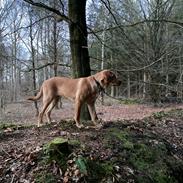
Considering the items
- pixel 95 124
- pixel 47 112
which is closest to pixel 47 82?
pixel 47 112

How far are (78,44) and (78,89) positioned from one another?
2.53m

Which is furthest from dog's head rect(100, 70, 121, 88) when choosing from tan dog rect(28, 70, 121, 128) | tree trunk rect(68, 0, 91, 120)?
tree trunk rect(68, 0, 91, 120)

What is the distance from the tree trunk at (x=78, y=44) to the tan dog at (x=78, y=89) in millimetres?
1731

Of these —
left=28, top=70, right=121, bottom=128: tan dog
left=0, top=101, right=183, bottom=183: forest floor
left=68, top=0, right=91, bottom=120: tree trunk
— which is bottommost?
left=0, top=101, right=183, bottom=183: forest floor

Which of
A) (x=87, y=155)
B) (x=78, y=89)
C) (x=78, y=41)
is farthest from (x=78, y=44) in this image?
(x=87, y=155)

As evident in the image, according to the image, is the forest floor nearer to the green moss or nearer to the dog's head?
the green moss

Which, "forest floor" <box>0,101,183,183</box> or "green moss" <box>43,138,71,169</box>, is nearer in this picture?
"forest floor" <box>0,101,183,183</box>

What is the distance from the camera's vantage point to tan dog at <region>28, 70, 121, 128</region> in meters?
6.13

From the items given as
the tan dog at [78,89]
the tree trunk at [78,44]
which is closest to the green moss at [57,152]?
the tan dog at [78,89]

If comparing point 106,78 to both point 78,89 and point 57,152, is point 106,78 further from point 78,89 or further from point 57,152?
point 57,152

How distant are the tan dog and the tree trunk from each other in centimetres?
173

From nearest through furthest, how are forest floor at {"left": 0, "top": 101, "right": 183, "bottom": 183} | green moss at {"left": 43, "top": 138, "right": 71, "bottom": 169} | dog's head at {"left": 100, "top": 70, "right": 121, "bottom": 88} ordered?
forest floor at {"left": 0, "top": 101, "right": 183, "bottom": 183} < green moss at {"left": 43, "top": 138, "right": 71, "bottom": 169} < dog's head at {"left": 100, "top": 70, "right": 121, "bottom": 88}

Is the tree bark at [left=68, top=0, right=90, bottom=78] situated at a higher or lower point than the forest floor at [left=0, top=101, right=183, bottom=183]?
higher

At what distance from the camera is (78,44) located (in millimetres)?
8500
